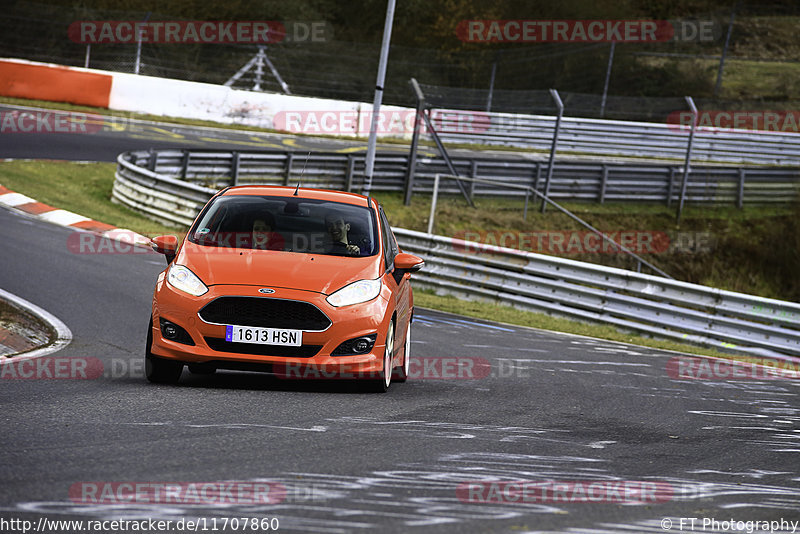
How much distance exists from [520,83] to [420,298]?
2187 centimetres

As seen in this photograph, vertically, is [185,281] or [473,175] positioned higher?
[473,175]

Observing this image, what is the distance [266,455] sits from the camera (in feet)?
20.0

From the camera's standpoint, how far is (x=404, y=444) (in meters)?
6.77

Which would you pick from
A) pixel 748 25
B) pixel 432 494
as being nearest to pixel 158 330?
pixel 432 494

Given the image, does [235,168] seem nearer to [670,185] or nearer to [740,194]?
[670,185]

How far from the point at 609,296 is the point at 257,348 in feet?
33.7

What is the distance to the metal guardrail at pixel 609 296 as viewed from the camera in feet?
53.8

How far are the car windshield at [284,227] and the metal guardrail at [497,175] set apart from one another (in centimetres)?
1471

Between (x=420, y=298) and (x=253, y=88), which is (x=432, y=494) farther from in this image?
(x=253, y=88)
